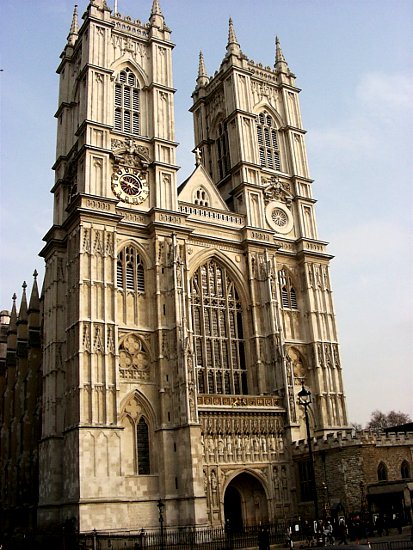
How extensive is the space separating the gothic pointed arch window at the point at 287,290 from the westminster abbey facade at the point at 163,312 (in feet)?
0.63

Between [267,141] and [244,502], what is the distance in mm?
26553

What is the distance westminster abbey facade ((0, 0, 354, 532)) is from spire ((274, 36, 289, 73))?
144 cm

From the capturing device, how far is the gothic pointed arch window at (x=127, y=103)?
40.9 meters

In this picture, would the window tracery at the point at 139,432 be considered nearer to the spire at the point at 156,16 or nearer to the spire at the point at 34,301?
the spire at the point at 34,301

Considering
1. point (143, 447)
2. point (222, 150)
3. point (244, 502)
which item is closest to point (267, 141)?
point (222, 150)

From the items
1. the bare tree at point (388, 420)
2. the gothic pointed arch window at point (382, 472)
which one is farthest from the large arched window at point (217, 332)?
the bare tree at point (388, 420)

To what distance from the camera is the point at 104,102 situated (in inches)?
1567

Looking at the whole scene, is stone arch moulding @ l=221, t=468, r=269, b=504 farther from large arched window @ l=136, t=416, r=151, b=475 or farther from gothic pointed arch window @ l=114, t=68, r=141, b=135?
gothic pointed arch window @ l=114, t=68, r=141, b=135

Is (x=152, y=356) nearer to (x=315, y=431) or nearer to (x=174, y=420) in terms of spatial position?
(x=174, y=420)

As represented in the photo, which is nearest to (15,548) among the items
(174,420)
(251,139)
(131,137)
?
(174,420)

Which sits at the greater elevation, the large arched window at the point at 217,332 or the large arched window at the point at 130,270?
the large arched window at the point at 130,270

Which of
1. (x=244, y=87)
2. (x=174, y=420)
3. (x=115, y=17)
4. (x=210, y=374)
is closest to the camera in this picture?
(x=174, y=420)

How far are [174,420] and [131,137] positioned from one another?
18505mm

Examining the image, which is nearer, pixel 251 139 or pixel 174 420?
pixel 174 420
